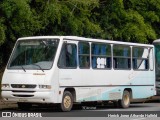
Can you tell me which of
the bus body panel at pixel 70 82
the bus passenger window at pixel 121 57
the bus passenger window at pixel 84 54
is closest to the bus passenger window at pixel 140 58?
the bus body panel at pixel 70 82

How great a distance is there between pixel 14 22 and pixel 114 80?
5.28 meters

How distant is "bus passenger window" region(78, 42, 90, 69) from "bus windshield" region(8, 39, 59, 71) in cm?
137

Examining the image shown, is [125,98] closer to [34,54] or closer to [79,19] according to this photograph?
[79,19]

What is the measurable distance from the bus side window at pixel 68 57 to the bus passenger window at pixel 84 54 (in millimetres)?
360

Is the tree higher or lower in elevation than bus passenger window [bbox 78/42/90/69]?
higher

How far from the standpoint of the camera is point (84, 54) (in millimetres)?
21297

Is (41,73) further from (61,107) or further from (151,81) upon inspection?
(151,81)

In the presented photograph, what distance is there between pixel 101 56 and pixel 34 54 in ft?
11.9

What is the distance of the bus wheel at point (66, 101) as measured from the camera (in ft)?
65.2

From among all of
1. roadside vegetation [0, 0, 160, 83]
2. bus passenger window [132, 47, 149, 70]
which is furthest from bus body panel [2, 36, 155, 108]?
roadside vegetation [0, 0, 160, 83]

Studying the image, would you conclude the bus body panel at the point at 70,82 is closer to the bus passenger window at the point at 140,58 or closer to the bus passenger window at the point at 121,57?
the bus passenger window at the point at 121,57

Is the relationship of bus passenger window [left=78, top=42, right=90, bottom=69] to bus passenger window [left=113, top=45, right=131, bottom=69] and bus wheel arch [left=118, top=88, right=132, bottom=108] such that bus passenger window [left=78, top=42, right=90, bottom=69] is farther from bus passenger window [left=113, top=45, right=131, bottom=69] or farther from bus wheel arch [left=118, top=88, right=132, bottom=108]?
bus wheel arch [left=118, top=88, right=132, bottom=108]

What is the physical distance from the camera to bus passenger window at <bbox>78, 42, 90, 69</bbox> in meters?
21.0

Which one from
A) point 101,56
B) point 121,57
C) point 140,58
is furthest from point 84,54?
point 140,58
